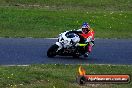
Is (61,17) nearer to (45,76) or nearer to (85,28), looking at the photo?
(85,28)

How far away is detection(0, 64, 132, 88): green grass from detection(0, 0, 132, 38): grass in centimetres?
921

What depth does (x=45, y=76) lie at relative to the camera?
12.7 meters

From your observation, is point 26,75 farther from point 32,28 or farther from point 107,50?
point 32,28

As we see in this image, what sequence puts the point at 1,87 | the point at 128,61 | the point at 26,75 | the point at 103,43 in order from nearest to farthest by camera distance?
the point at 1,87 < the point at 26,75 < the point at 128,61 < the point at 103,43

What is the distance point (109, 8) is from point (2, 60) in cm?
1985

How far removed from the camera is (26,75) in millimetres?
12523

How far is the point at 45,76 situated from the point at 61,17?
56.1 feet

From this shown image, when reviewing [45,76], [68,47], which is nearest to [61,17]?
[68,47]

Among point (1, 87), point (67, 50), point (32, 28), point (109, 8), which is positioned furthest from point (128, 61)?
point (109, 8)

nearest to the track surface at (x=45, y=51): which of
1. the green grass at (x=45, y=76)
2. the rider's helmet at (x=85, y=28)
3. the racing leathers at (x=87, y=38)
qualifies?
the racing leathers at (x=87, y=38)

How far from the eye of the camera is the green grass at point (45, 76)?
11688mm

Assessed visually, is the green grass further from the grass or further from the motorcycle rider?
the grass

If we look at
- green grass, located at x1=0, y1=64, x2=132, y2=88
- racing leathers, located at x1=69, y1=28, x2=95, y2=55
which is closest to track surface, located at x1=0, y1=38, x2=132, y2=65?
racing leathers, located at x1=69, y1=28, x2=95, y2=55

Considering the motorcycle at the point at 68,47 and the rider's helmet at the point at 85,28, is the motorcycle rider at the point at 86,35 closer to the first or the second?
the rider's helmet at the point at 85,28
